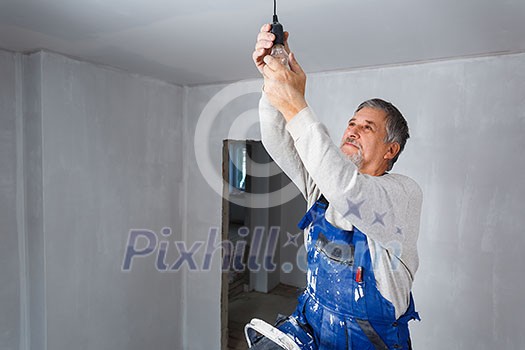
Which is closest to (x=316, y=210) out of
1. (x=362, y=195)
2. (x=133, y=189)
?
(x=362, y=195)

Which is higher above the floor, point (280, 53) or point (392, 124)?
point (280, 53)

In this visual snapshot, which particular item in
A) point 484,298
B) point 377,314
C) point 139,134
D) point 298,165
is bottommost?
point 484,298

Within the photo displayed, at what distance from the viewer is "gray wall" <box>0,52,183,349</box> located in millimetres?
2094

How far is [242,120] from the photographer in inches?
109

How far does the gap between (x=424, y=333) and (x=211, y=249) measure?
1.63m

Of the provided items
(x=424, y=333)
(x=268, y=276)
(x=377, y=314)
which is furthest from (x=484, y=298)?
(x=268, y=276)

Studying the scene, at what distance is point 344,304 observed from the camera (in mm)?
1143

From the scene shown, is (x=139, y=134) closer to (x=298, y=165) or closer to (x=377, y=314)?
(x=298, y=165)

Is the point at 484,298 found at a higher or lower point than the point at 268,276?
higher

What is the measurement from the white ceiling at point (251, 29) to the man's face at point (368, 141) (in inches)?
17.1

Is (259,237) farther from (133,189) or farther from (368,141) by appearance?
(368,141)

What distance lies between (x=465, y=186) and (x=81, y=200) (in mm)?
2229

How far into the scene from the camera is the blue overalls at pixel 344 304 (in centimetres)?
111

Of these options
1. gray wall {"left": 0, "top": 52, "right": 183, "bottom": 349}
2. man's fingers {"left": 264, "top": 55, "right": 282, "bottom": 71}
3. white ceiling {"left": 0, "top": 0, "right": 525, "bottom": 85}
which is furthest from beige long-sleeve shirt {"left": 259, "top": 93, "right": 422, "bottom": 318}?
gray wall {"left": 0, "top": 52, "right": 183, "bottom": 349}
